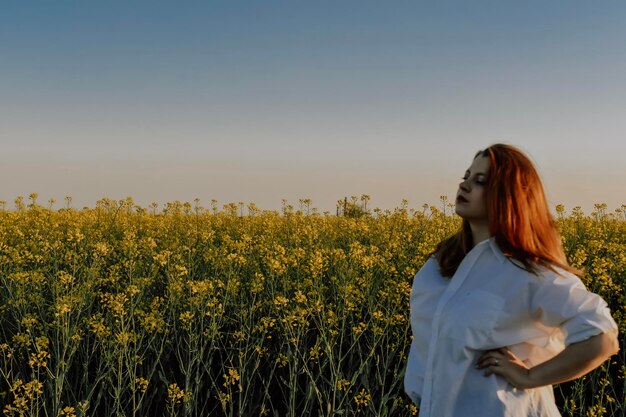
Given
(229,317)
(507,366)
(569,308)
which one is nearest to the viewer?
(569,308)

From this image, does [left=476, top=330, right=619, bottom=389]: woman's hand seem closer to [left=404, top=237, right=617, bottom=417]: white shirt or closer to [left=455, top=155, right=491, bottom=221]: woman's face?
[left=404, top=237, right=617, bottom=417]: white shirt

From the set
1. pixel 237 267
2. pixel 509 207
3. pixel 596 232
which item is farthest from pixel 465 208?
pixel 596 232

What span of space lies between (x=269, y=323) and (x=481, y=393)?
2.71 meters

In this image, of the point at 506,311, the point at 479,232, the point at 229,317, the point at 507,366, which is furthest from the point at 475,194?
the point at 229,317

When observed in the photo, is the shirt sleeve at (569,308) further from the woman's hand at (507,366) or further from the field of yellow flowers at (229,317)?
the field of yellow flowers at (229,317)

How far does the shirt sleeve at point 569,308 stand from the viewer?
2.02 meters

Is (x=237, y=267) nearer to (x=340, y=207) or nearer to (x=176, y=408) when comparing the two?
(x=176, y=408)

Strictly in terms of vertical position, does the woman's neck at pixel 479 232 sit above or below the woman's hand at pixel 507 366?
above

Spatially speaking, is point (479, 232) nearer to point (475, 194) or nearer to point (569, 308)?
point (475, 194)

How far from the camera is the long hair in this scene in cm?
222

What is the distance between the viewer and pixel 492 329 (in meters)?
2.20

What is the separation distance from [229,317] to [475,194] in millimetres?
3520

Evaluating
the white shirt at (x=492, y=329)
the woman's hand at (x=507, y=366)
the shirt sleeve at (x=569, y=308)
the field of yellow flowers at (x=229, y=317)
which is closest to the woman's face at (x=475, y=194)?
the white shirt at (x=492, y=329)

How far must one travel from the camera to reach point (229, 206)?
8.95m
